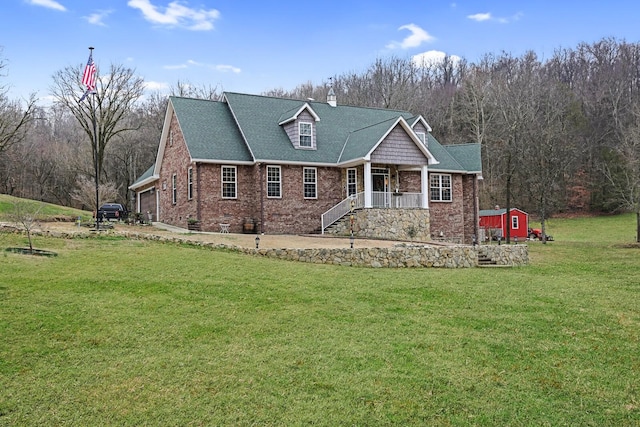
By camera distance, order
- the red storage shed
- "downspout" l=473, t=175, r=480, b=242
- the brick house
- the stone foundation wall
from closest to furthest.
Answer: the stone foundation wall → the brick house → "downspout" l=473, t=175, r=480, b=242 → the red storage shed

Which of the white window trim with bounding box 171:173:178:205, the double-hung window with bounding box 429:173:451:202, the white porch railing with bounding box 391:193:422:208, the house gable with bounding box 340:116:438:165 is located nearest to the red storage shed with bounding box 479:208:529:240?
the double-hung window with bounding box 429:173:451:202

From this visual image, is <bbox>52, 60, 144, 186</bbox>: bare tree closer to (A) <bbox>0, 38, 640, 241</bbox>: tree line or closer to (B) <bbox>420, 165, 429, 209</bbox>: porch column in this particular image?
(A) <bbox>0, 38, 640, 241</bbox>: tree line

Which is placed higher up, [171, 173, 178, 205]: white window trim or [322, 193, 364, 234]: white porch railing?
[171, 173, 178, 205]: white window trim

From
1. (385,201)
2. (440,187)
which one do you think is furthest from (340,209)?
(440,187)

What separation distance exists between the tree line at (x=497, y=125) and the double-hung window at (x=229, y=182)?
22.4 meters

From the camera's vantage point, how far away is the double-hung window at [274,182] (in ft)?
82.2

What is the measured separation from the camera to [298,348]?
27.7 ft

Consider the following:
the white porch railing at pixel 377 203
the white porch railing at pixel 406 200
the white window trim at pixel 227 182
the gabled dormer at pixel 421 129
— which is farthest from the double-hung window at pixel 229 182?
the gabled dormer at pixel 421 129

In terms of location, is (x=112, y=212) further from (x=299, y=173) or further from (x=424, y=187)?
(x=424, y=187)

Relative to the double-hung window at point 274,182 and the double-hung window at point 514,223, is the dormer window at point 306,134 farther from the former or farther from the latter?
the double-hung window at point 514,223

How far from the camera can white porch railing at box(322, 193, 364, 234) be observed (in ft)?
83.1

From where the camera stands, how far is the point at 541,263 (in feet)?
70.3

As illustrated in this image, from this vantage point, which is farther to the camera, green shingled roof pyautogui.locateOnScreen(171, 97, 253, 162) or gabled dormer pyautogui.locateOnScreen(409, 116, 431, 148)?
gabled dormer pyautogui.locateOnScreen(409, 116, 431, 148)

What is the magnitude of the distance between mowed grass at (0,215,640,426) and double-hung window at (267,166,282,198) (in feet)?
35.4
